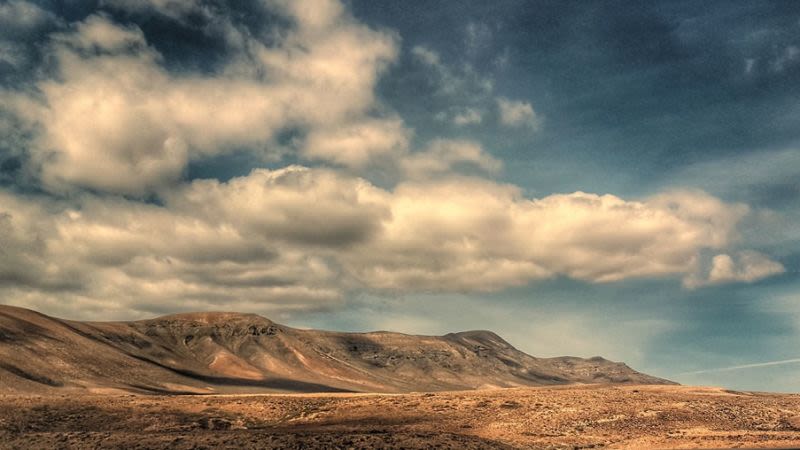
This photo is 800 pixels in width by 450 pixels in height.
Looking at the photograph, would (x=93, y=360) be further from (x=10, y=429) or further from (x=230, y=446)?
(x=230, y=446)

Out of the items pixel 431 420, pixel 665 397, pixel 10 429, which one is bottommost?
pixel 10 429

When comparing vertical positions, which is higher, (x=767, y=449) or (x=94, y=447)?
(x=767, y=449)

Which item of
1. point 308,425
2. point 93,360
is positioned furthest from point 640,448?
point 93,360

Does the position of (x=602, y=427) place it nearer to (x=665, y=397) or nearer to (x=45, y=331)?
(x=665, y=397)

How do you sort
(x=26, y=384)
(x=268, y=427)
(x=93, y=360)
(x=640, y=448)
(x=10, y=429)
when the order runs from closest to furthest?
(x=640, y=448) < (x=10, y=429) < (x=268, y=427) < (x=26, y=384) < (x=93, y=360)

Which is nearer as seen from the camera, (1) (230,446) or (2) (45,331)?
(1) (230,446)

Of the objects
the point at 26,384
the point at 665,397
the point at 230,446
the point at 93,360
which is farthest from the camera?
the point at 93,360
